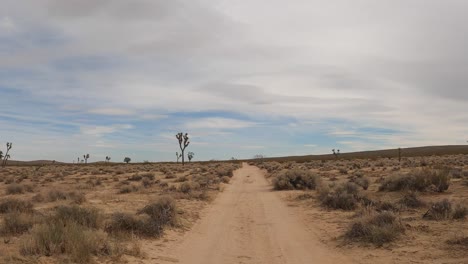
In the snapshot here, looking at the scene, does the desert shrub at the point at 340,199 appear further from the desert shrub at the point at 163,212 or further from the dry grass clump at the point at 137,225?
the dry grass clump at the point at 137,225

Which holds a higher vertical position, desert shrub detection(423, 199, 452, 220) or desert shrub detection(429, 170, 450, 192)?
desert shrub detection(429, 170, 450, 192)

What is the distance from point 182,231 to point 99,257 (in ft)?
14.2

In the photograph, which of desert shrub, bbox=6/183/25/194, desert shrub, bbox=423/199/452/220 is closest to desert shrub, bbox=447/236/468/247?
desert shrub, bbox=423/199/452/220

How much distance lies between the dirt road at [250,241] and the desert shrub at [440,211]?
3801mm

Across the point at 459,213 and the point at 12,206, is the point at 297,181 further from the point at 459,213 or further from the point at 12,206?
the point at 12,206

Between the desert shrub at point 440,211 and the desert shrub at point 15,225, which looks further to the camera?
the desert shrub at point 440,211

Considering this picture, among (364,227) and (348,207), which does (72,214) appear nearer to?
(364,227)

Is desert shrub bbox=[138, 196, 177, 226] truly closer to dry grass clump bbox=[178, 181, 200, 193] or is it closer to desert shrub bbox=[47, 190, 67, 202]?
desert shrub bbox=[47, 190, 67, 202]

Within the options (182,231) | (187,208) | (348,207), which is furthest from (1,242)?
(348,207)

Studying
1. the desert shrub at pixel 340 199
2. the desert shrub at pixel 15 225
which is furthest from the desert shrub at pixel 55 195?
the desert shrub at pixel 340 199

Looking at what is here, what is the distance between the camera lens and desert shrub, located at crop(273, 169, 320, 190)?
26383 millimetres

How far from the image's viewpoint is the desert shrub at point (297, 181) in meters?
26.4

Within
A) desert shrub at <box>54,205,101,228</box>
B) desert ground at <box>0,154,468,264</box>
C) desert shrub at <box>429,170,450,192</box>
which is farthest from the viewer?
desert shrub at <box>429,170,450,192</box>

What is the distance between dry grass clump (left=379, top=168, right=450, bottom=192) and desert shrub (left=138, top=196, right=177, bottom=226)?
12199 millimetres
